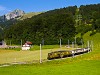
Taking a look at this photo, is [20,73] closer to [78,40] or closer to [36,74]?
[36,74]

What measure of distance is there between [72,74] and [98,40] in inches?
6545

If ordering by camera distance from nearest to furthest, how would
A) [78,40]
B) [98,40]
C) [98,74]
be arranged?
[98,74]
[78,40]
[98,40]

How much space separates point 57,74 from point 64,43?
153m

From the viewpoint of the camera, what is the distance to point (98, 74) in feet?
109

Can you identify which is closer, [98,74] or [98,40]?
[98,74]

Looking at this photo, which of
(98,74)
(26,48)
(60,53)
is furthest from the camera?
(26,48)

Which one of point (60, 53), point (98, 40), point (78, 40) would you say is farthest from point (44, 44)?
point (60, 53)

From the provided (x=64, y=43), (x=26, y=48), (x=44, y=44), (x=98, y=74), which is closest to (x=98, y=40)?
(x=64, y=43)

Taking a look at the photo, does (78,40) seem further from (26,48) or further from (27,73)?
(27,73)

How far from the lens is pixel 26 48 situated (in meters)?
134

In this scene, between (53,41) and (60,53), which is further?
(53,41)

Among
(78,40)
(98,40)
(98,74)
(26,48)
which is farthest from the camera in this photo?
(98,40)

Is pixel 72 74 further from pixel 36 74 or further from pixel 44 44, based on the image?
pixel 44 44

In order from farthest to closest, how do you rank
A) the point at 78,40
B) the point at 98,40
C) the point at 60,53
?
the point at 98,40 → the point at 78,40 → the point at 60,53
